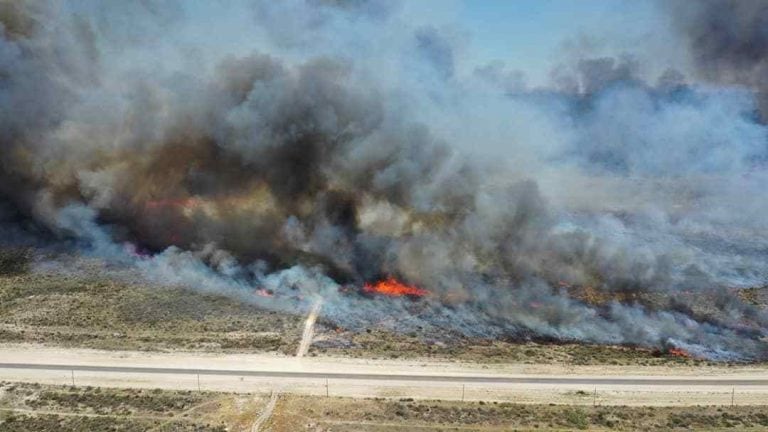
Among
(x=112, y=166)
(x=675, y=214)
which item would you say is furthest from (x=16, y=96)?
(x=675, y=214)

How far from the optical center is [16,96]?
67500mm

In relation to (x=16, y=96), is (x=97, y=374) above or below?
below

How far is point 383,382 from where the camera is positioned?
129 feet

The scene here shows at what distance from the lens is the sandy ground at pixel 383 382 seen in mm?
37938

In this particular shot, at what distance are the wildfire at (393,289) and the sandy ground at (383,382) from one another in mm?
12911

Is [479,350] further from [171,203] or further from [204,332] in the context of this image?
[171,203]

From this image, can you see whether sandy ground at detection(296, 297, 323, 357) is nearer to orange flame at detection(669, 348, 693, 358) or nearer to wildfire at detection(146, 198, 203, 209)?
wildfire at detection(146, 198, 203, 209)

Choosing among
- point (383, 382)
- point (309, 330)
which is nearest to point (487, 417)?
point (383, 382)

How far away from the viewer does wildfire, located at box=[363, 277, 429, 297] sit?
179ft

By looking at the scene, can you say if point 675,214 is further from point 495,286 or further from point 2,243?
point 2,243

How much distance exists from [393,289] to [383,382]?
54.3ft

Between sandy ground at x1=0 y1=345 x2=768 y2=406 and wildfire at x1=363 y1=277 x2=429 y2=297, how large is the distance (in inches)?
508

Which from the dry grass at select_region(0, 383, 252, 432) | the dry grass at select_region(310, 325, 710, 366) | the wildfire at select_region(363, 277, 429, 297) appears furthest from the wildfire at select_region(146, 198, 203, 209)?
the dry grass at select_region(0, 383, 252, 432)

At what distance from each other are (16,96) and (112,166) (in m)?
13.8
